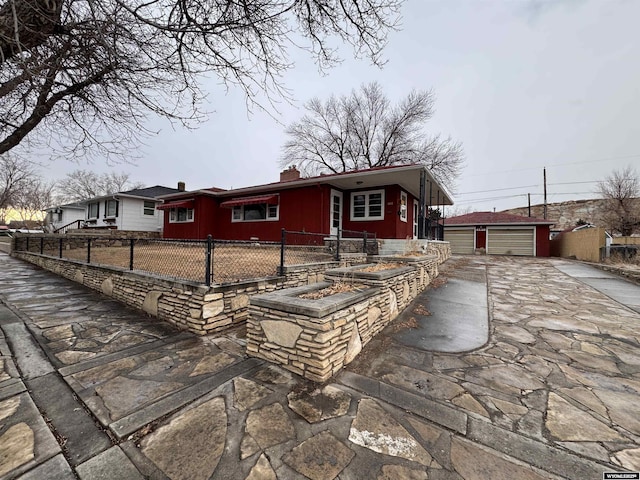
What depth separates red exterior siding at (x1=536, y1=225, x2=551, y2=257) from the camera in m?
16.9

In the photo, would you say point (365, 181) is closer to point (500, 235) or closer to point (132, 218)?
point (500, 235)

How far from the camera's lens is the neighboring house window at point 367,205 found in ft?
32.5

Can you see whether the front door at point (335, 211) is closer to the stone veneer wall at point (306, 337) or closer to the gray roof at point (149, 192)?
the stone veneer wall at point (306, 337)

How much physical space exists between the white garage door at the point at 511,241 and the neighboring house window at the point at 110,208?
26.5 m

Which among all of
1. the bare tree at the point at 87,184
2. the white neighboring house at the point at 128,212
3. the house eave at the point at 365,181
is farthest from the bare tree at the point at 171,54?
the bare tree at the point at 87,184

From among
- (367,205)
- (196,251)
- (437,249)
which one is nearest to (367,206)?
(367,205)

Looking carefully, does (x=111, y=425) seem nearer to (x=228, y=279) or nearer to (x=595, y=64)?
(x=228, y=279)

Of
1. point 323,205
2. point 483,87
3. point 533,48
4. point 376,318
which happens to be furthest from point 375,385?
point 483,87

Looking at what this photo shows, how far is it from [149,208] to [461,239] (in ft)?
76.4

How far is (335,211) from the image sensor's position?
1034 cm

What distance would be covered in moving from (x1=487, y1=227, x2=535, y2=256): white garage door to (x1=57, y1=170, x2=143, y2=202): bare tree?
43.7 meters

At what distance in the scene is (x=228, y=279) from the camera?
12.7 ft

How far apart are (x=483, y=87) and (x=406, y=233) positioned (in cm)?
816

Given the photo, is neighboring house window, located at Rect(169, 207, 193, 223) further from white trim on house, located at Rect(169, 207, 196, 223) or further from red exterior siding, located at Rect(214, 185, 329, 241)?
red exterior siding, located at Rect(214, 185, 329, 241)
